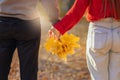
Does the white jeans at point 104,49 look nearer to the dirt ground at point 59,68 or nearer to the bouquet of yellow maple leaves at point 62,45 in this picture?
the bouquet of yellow maple leaves at point 62,45

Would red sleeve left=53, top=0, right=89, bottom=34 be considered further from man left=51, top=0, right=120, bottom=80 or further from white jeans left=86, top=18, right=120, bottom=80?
white jeans left=86, top=18, right=120, bottom=80

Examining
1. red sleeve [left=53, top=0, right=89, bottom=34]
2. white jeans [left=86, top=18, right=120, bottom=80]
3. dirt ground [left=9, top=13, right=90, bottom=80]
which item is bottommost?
dirt ground [left=9, top=13, right=90, bottom=80]

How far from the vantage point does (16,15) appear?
11.0ft

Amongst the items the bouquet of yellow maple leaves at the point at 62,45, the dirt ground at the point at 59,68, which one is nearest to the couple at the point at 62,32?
the bouquet of yellow maple leaves at the point at 62,45

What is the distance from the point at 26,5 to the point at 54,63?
292cm

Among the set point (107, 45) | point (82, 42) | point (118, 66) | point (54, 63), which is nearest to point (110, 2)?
point (107, 45)

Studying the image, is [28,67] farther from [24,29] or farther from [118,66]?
[118,66]

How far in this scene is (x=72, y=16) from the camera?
3566 mm

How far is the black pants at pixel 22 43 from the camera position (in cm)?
338

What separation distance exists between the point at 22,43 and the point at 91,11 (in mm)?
729

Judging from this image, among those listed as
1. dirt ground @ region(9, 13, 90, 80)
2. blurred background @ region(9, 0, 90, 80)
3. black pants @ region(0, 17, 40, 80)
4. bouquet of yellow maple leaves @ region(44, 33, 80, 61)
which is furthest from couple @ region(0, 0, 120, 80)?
dirt ground @ region(9, 13, 90, 80)

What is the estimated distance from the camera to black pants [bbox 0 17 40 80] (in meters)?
3.38

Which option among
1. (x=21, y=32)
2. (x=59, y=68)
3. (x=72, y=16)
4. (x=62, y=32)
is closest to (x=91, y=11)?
(x=72, y=16)

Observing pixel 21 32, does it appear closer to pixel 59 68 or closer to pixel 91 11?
pixel 91 11
